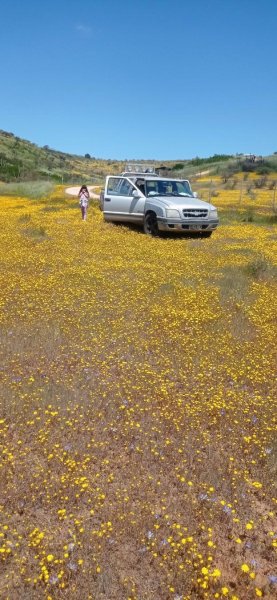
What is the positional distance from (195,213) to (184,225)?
563 millimetres

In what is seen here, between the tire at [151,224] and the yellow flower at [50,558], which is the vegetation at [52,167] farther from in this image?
the yellow flower at [50,558]

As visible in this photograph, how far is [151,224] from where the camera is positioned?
15.6 m

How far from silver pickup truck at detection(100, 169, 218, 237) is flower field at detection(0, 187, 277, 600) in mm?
5128

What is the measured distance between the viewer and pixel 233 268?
11.7m

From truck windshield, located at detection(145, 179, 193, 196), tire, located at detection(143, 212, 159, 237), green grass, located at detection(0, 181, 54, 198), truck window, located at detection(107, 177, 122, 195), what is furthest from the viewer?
green grass, located at detection(0, 181, 54, 198)

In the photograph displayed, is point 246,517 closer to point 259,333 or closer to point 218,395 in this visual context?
point 218,395

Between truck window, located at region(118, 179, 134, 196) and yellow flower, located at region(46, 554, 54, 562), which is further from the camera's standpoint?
truck window, located at region(118, 179, 134, 196)

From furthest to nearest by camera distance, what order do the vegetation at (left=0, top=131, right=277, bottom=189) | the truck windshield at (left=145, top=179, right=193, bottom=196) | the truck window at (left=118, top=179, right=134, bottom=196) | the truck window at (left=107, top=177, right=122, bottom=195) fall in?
the vegetation at (left=0, top=131, right=277, bottom=189), the truck window at (left=107, top=177, right=122, bottom=195), the truck window at (left=118, top=179, right=134, bottom=196), the truck windshield at (left=145, top=179, right=193, bottom=196)

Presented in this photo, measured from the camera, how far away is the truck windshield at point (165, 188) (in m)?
16.3

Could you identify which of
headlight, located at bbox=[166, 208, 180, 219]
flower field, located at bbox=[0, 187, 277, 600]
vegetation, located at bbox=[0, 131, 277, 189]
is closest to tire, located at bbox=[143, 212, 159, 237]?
headlight, located at bbox=[166, 208, 180, 219]

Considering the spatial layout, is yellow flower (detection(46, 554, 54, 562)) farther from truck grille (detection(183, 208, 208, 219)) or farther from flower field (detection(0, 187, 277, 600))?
truck grille (detection(183, 208, 208, 219))

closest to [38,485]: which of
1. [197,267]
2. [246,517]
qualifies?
[246,517]

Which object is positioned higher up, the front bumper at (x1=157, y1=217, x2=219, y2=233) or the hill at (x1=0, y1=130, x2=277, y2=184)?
the hill at (x1=0, y1=130, x2=277, y2=184)

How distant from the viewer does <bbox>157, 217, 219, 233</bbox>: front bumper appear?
47.6 ft
